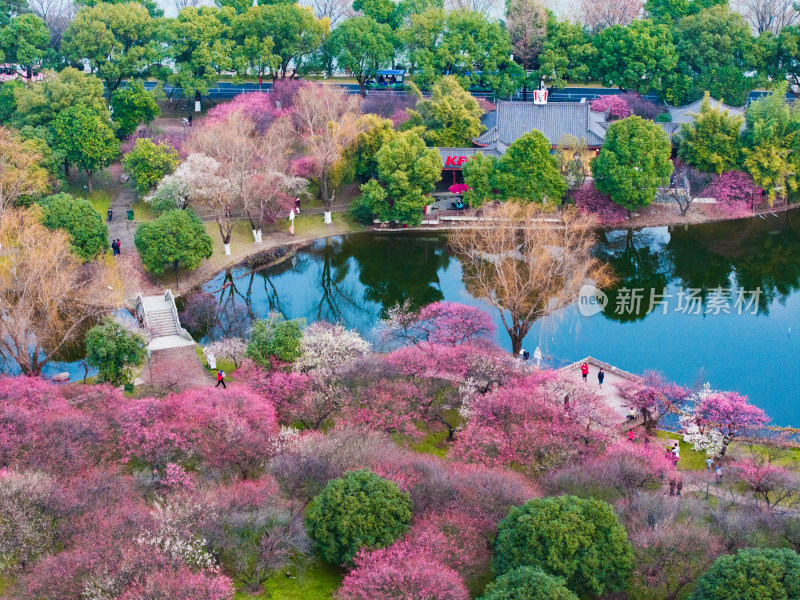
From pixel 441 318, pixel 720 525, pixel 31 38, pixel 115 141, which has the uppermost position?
pixel 31 38

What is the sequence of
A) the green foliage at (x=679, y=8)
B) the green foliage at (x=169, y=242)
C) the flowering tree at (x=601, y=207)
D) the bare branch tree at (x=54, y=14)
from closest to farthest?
the green foliage at (x=169, y=242), the flowering tree at (x=601, y=207), the bare branch tree at (x=54, y=14), the green foliage at (x=679, y=8)

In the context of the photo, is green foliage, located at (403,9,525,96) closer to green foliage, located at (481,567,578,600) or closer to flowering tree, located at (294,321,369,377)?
flowering tree, located at (294,321,369,377)

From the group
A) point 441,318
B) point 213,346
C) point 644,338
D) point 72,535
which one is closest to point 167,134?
point 213,346

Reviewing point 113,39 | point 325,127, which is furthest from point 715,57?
point 113,39

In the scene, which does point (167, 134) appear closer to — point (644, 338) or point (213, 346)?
point (213, 346)

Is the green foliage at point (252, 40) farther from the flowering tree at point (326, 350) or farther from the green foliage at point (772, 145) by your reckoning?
the flowering tree at point (326, 350)

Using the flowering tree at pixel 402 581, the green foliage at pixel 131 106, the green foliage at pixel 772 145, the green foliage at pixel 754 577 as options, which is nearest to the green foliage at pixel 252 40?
the green foliage at pixel 131 106

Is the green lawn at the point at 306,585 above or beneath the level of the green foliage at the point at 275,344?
beneath
